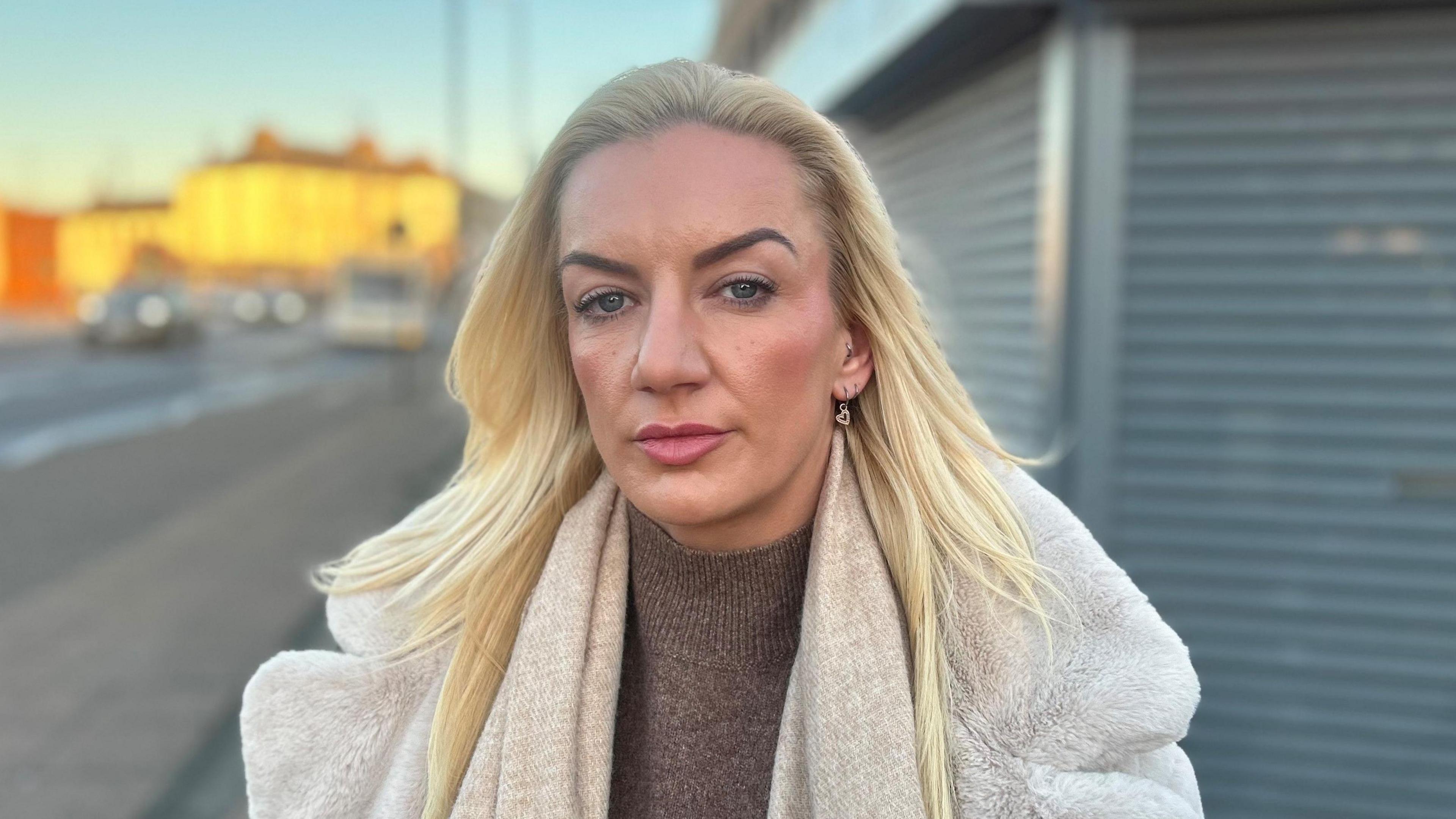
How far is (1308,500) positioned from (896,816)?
3.39 m

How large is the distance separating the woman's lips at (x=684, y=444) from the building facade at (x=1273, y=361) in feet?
10.3

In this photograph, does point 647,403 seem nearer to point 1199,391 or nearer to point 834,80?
point 1199,391

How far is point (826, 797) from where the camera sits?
5.32 ft

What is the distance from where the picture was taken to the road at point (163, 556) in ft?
A: 15.4

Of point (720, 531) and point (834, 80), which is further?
point (834, 80)

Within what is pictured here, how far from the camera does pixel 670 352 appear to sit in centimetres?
167

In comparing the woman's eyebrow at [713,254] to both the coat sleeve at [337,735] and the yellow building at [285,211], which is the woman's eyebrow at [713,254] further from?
the yellow building at [285,211]

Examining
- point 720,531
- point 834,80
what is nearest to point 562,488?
point 720,531

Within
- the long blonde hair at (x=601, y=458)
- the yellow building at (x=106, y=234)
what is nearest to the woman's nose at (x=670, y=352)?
the long blonde hair at (x=601, y=458)

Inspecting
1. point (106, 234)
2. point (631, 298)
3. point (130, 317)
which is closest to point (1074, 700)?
point (631, 298)

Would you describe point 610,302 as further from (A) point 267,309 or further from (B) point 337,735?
(A) point 267,309

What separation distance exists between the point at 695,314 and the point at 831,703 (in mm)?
554

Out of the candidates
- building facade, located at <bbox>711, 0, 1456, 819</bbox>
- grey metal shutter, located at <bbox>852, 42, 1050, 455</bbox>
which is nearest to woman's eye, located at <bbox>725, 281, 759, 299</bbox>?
grey metal shutter, located at <bbox>852, 42, 1050, 455</bbox>

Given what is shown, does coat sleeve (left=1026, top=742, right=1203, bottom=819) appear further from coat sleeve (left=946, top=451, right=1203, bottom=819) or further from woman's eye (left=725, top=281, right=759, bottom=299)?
woman's eye (left=725, top=281, right=759, bottom=299)
